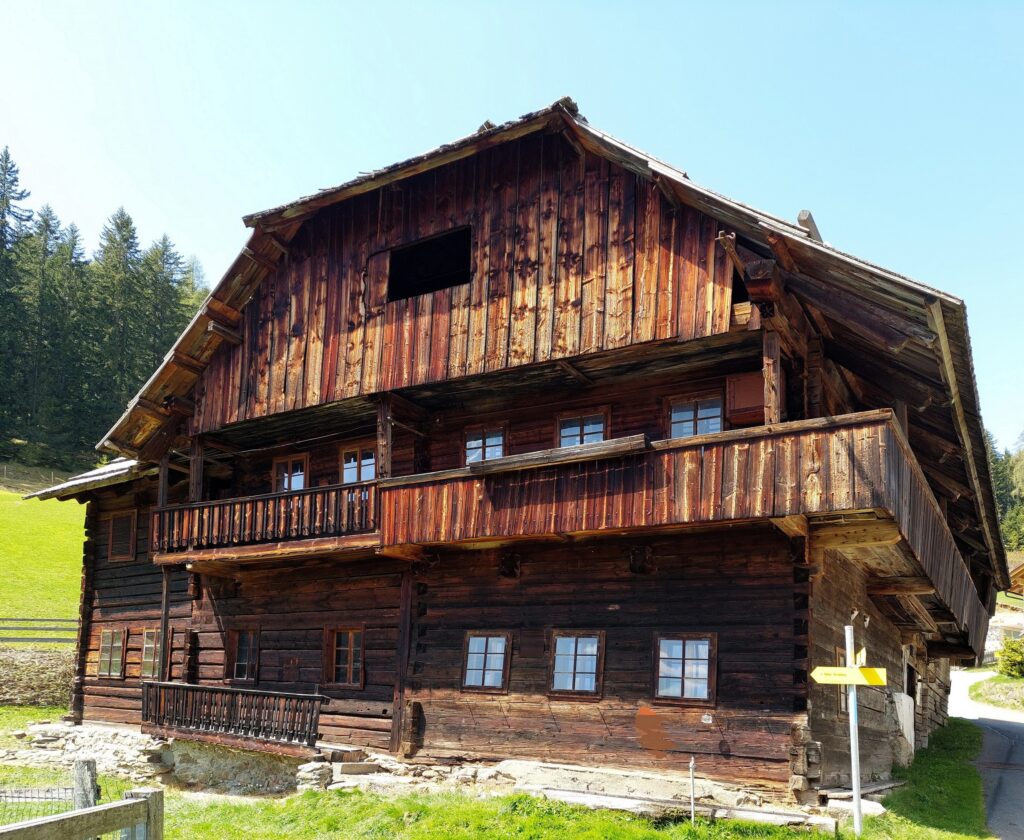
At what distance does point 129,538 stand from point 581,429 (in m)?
12.6

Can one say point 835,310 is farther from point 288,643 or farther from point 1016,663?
point 1016,663

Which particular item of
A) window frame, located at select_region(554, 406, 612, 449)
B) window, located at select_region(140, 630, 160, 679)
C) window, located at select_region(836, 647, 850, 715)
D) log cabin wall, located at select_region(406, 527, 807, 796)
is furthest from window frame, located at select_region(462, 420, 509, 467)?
window, located at select_region(140, 630, 160, 679)

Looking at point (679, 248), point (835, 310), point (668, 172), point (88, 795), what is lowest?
point (88, 795)

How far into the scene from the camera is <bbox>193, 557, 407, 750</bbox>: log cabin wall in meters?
16.8

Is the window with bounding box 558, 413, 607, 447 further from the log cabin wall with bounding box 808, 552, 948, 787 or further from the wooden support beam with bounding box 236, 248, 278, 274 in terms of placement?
the wooden support beam with bounding box 236, 248, 278, 274

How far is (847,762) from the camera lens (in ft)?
47.9

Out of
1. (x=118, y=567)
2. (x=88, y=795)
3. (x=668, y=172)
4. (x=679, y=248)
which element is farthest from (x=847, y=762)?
(x=118, y=567)

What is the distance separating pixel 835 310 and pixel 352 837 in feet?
31.1

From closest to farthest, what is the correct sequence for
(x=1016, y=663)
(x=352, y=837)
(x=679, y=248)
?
(x=352, y=837) < (x=679, y=248) < (x=1016, y=663)

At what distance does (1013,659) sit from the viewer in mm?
38938

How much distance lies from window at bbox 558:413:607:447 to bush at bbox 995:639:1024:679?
31.3 metres

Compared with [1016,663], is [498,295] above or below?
above

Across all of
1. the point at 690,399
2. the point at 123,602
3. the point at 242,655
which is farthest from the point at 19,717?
the point at 690,399

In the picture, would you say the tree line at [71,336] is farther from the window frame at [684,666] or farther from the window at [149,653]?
the window frame at [684,666]
